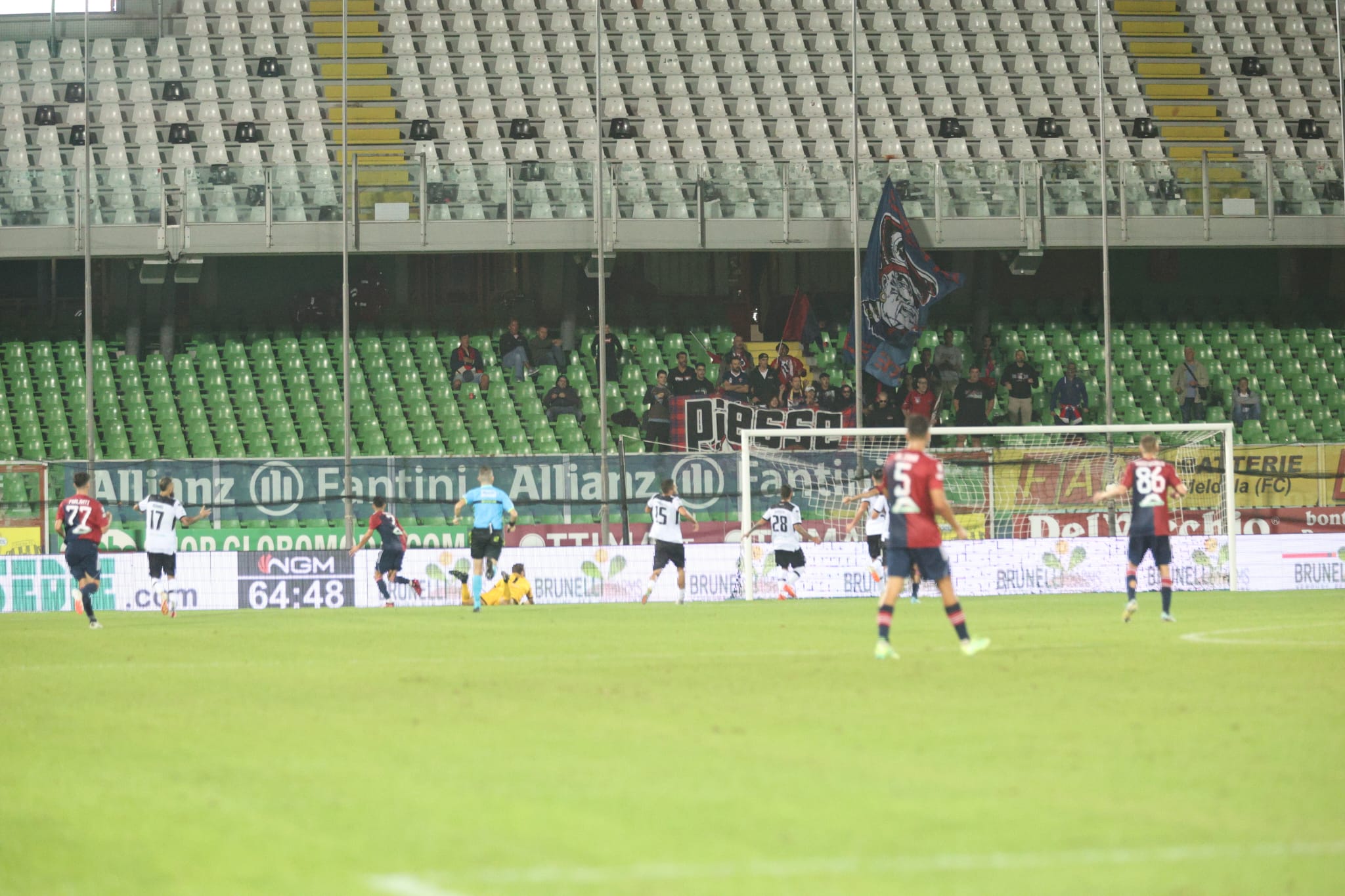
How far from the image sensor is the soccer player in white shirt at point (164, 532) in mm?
23984

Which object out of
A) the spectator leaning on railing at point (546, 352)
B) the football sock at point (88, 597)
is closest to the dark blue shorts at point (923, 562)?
the football sock at point (88, 597)

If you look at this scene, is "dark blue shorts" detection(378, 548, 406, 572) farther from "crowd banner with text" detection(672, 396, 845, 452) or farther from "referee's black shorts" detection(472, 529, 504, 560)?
"crowd banner with text" detection(672, 396, 845, 452)

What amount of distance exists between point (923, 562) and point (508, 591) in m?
13.7

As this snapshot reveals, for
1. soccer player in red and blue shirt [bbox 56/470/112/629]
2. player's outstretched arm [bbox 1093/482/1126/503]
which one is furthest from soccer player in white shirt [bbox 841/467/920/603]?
soccer player in red and blue shirt [bbox 56/470/112/629]

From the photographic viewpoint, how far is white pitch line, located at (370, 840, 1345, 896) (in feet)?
20.1

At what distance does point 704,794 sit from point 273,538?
21.7 metres

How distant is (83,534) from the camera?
22.0 metres

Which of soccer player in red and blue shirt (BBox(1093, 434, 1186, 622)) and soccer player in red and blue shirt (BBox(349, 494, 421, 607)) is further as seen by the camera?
soccer player in red and blue shirt (BBox(349, 494, 421, 607))

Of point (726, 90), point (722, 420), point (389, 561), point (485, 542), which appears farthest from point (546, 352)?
point (485, 542)

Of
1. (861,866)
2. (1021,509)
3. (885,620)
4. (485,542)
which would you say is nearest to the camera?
(861,866)

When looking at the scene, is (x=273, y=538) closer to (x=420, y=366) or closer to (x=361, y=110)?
(x=420, y=366)

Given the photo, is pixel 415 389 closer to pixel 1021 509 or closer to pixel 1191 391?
pixel 1021 509

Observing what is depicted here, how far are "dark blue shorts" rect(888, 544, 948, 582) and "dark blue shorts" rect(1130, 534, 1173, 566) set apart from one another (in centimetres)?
558

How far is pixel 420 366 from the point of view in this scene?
→ 37.4 meters
